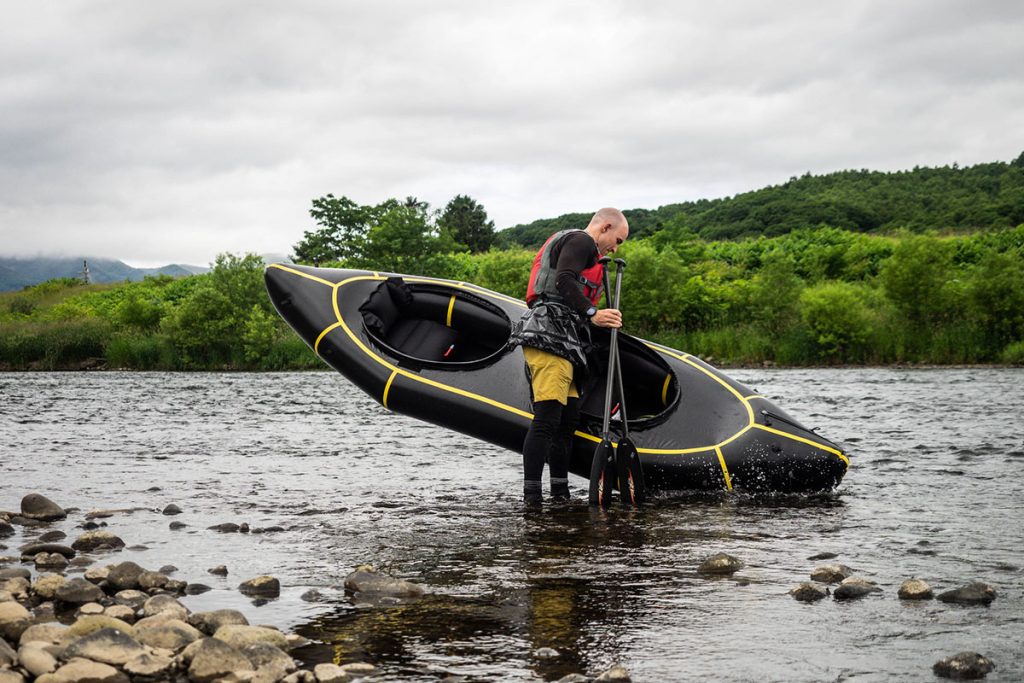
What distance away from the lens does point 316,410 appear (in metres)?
19.0

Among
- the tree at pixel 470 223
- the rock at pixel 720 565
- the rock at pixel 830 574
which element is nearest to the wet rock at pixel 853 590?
the rock at pixel 830 574

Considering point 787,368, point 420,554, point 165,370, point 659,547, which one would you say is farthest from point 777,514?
point 165,370

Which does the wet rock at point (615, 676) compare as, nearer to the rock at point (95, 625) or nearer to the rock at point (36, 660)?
the rock at point (95, 625)

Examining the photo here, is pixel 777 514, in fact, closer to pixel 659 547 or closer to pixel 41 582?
pixel 659 547

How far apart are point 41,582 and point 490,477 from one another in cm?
519

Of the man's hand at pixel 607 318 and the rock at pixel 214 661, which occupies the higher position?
the man's hand at pixel 607 318

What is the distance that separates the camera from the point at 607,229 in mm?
7414

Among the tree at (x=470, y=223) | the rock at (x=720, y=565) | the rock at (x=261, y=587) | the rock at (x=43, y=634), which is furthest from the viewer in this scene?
the tree at (x=470, y=223)

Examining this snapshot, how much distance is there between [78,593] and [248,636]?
1.20 m

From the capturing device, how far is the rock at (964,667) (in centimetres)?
352

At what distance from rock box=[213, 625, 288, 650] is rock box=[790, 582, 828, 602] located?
7.74 feet

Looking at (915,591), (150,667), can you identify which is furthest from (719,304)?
(150,667)

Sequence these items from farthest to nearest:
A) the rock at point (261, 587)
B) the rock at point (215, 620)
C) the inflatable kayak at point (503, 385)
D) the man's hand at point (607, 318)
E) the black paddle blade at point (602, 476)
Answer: the inflatable kayak at point (503, 385)
the black paddle blade at point (602, 476)
the man's hand at point (607, 318)
the rock at point (261, 587)
the rock at point (215, 620)

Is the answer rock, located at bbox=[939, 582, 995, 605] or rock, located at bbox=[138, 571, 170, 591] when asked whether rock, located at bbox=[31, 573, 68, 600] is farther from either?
rock, located at bbox=[939, 582, 995, 605]
